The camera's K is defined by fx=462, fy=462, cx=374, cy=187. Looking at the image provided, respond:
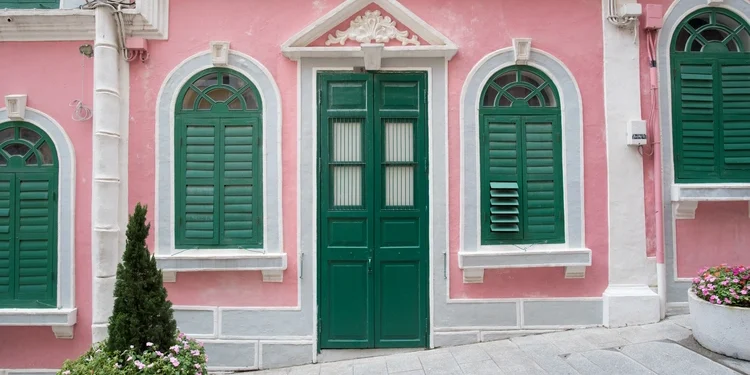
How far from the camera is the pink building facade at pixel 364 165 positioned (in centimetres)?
584

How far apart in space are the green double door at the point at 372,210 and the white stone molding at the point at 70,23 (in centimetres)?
221

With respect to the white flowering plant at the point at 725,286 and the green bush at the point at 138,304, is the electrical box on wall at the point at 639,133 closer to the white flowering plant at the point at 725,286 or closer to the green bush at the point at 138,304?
the white flowering plant at the point at 725,286

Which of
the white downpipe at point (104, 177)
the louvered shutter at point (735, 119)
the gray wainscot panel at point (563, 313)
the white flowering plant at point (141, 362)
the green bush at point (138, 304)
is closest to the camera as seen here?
the white flowering plant at point (141, 362)

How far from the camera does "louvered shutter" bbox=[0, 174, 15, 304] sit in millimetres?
5816

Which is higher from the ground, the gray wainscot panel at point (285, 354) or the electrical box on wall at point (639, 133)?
the electrical box on wall at point (639, 133)

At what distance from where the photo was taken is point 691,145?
604 centimetres

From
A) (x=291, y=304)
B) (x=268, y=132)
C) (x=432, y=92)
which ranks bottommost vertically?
(x=291, y=304)

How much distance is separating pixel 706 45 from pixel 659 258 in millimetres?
2881

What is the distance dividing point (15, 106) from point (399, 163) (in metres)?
4.90

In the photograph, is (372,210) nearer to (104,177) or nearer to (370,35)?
(370,35)

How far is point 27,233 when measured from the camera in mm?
5832

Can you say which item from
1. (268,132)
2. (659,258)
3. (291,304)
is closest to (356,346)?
(291,304)

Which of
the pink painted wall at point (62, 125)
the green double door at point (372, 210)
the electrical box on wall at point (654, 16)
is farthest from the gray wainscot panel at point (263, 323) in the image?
the electrical box on wall at point (654, 16)

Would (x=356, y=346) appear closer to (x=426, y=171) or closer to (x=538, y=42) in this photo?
(x=426, y=171)
